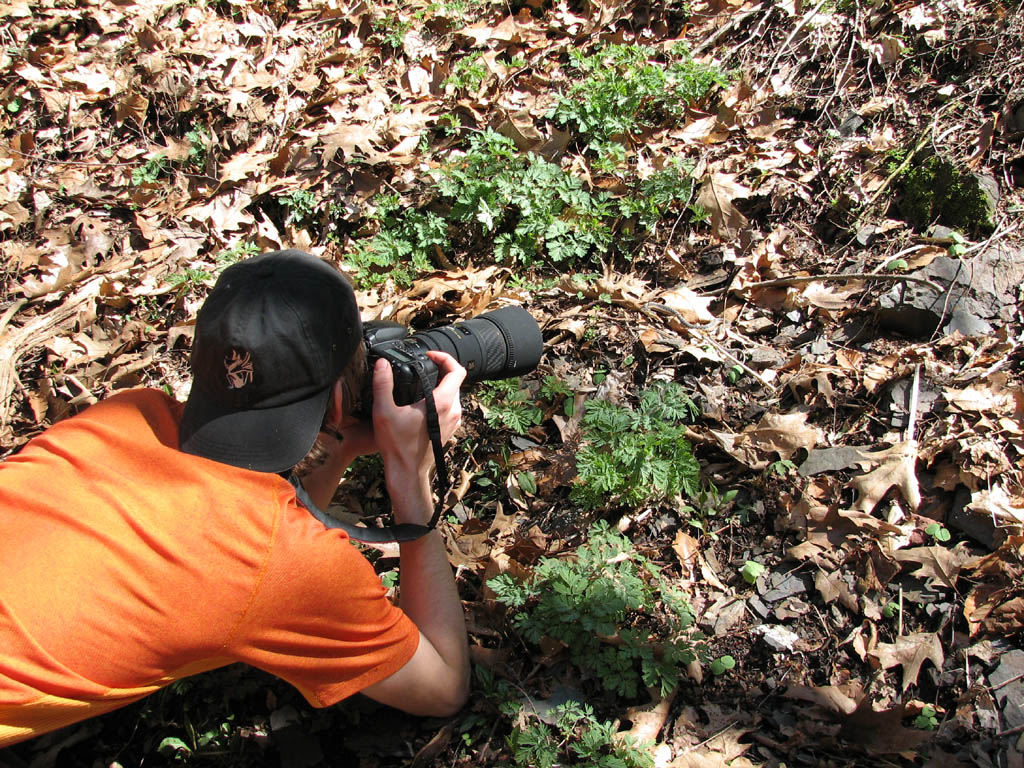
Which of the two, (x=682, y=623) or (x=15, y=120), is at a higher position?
(x=15, y=120)

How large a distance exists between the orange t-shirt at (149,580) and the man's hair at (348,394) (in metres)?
0.30

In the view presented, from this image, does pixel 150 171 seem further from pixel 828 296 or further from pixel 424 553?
pixel 828 296

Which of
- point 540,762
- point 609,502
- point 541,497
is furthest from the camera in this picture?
point 541,497

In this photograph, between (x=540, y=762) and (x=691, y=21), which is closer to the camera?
(x=540, y=762)

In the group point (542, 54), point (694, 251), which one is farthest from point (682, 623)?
point (542, 54)

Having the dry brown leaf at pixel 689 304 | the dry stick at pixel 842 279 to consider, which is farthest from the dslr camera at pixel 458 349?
the dry stick at pixel 842 279

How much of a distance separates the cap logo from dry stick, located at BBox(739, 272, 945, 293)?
2.45 meters

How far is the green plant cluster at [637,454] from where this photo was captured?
2600mm

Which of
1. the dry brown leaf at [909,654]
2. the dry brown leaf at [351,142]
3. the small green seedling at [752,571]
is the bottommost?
the dry brown leaf at [909,654]

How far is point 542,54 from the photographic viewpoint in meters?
4.59

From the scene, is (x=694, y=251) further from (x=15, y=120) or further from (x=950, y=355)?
(x=15, y=120)

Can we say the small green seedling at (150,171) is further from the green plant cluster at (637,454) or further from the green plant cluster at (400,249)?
the green plant cluster at (637,454)

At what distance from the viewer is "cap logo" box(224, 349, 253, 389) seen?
1697 mm

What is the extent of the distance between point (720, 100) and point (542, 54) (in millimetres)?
1209
